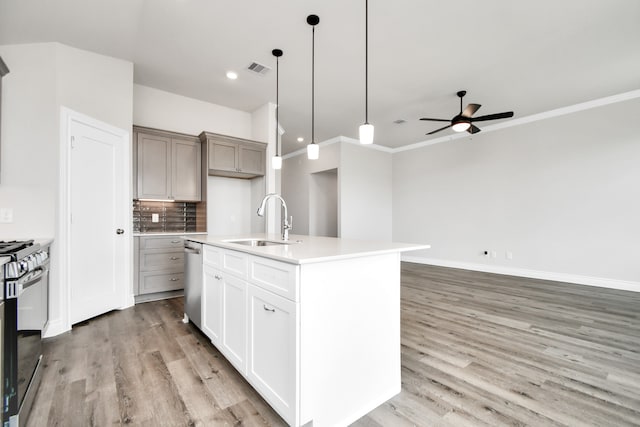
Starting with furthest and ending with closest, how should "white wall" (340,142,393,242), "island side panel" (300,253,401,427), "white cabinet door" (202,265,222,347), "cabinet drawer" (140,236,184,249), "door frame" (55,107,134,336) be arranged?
"white wall" (340,142,393,242) → "cabinet drawer" (140,236,184,249) → "door frame" (55,107,134,336) → "white cabinet door" (202,265,222,347) → "island side panel" (300,253,401,427)

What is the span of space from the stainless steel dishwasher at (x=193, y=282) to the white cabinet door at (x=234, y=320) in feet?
1.85

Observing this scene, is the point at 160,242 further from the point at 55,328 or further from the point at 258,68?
the point at 258,68

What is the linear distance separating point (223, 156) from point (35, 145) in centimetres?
199

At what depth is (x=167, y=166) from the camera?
3.96 m

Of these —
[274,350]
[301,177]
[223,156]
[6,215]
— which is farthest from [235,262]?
[301,177]

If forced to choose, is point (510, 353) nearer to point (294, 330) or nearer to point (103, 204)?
point (294, 330)

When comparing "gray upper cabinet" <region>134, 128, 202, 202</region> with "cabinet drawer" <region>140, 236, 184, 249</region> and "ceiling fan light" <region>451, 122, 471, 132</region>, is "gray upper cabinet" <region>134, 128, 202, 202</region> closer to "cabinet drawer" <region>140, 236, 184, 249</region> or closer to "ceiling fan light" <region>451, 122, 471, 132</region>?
"cabinet drawer" <region>140, 236, 184, 249</region>

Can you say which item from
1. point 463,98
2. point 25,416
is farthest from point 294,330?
point 463,98

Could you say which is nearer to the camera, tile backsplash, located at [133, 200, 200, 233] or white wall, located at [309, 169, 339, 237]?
tile backsplash, located at [133, 200, 200, 233]

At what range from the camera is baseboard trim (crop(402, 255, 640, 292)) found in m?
4.32

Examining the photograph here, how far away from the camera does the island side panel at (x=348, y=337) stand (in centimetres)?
139

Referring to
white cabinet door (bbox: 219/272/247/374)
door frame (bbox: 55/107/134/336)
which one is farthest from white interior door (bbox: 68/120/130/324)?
white cabinet door (bbox: 219/272/247/374)

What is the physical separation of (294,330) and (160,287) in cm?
311

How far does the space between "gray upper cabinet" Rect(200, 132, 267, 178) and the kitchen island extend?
256cm
